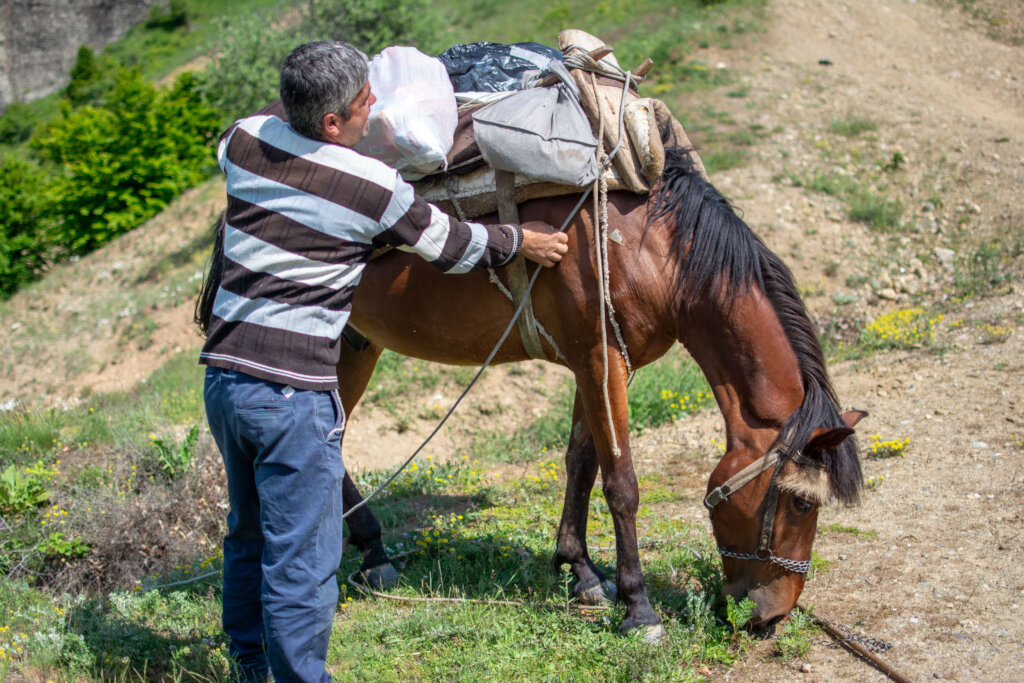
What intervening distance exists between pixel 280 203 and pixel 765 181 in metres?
8.16

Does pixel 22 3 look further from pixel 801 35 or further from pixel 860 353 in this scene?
pixel 860 353

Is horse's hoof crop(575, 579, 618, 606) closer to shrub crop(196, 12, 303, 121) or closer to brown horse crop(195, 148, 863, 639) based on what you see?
brown horse crop(195, 148, 863, 639)

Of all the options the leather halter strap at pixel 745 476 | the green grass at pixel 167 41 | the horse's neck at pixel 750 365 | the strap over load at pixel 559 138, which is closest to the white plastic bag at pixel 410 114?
the strap over load at pixel 559 138

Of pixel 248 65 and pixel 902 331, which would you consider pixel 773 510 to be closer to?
pixel 902 331

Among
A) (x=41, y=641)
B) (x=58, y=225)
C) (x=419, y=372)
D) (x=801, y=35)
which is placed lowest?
(x=58, y=225)

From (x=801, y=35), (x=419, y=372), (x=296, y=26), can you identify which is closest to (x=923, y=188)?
(x=801, y=35)

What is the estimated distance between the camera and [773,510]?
9.68 ft

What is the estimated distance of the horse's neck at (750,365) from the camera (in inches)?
117

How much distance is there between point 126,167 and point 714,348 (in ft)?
44.4

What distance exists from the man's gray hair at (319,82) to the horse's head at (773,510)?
195 centimetres

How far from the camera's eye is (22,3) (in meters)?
31.7

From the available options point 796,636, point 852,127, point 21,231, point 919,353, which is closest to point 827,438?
point 796,636

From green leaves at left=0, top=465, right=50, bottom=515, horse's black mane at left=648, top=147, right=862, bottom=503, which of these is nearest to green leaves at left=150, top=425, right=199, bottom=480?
green leaves at left=0, top=465, right=50, bottom=515

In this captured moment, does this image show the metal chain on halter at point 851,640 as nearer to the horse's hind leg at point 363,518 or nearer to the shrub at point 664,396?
the horse's hind leg at point 363,518
